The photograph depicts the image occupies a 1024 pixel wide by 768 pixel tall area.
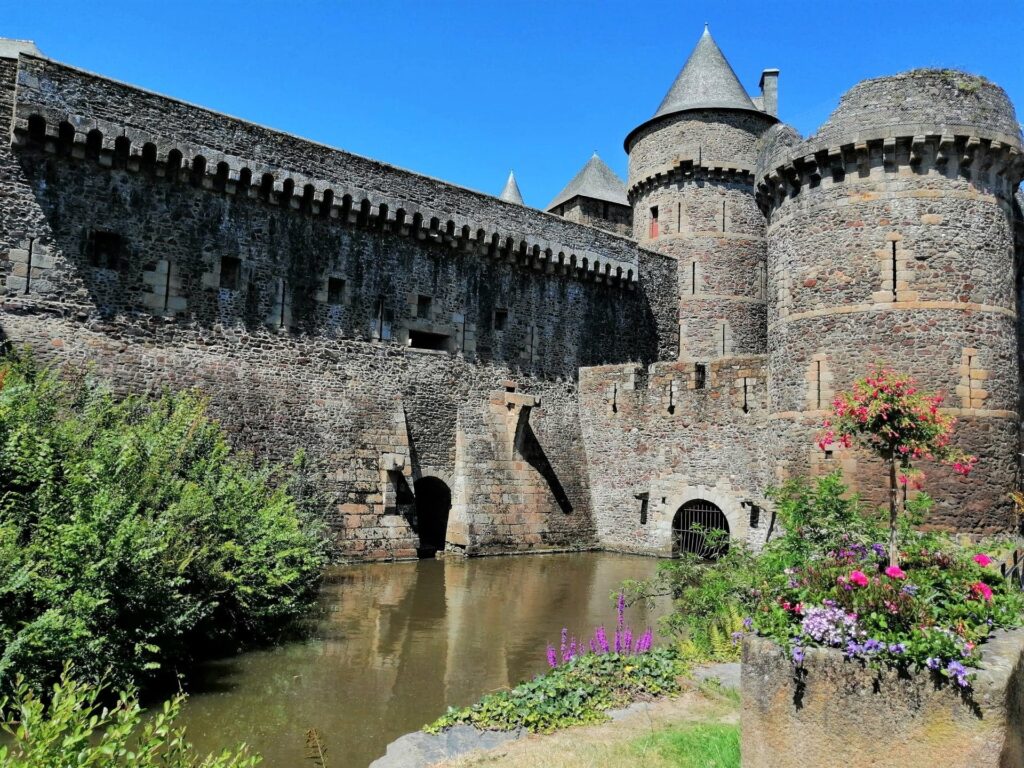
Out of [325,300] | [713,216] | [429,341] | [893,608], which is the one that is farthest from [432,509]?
[893,608]

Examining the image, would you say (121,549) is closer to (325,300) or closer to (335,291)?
(325,300)

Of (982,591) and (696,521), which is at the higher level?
(982,591)

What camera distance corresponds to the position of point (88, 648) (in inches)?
248

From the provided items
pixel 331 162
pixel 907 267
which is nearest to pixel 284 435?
pixel 331 162

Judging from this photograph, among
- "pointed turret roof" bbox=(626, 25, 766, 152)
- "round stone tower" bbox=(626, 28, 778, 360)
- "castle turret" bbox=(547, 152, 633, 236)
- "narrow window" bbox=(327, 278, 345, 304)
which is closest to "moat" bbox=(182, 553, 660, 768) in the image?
"narrow window" bbox=(327, 278, 345, 304)

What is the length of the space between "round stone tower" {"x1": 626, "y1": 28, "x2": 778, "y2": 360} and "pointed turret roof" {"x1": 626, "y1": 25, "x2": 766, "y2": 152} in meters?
0.05

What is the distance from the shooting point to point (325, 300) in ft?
51.1

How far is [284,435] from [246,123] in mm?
5818

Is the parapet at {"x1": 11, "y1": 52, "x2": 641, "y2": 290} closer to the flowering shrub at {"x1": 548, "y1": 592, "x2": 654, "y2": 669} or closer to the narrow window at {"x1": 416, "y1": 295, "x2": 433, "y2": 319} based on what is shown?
the narrow window at {"x1": 416, "y1": 295, "x2": 433, "y2": 319}

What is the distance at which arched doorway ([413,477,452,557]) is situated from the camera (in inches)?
680

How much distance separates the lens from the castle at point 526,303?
12.2 metres

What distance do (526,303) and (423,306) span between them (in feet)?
9.54

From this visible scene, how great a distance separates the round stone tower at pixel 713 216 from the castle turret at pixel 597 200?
4.49 meters

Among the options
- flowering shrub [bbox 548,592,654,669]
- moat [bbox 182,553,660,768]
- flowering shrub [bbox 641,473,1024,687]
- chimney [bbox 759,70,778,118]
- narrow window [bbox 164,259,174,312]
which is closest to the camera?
flowering shrub [bbox 641,473,1024,687]
